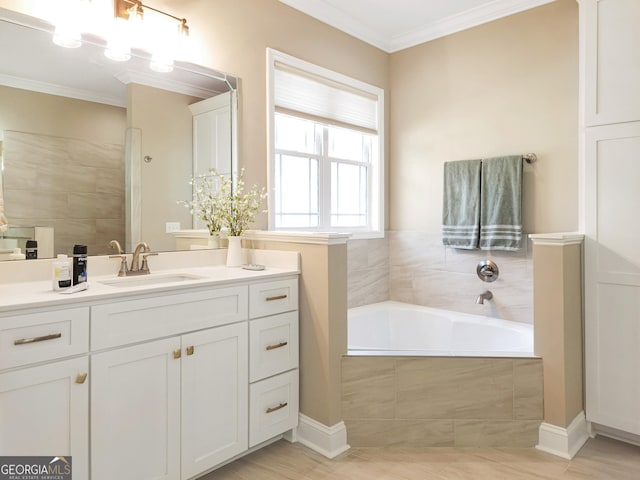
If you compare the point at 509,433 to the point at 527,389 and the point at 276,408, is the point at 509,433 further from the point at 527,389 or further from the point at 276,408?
the point at 276,408

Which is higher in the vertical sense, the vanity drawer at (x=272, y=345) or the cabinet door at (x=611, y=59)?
the cabinet door at (x=611, y=59)

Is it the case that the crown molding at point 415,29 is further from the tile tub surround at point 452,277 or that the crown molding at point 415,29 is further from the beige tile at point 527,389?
the beige tile at point 527,389

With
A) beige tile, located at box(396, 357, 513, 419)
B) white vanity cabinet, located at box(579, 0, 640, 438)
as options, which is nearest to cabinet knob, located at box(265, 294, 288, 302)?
beige tile, located at box(396, 357, 513, 419)

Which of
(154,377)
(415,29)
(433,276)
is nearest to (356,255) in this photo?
(433,276)

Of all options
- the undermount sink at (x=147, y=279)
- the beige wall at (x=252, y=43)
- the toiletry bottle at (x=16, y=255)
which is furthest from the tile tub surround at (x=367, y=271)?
the toiletry bottle at (x=16, y=255)

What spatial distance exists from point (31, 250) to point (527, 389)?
2446 millimetres

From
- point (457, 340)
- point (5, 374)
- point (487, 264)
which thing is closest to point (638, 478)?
point (457, 340)

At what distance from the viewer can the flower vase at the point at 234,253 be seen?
8.07ft

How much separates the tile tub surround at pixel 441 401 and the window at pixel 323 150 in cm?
122

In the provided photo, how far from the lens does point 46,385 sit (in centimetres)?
145

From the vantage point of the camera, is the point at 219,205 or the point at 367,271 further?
the point at 367,271

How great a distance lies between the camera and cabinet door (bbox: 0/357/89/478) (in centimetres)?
137

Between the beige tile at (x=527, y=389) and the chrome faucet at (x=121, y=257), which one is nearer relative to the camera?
the chrome faucet at (x=121, y=257)

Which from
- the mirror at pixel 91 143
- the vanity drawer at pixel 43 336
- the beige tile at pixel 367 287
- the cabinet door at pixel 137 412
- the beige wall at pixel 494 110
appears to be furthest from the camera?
the beige tile at pixel 367 287
